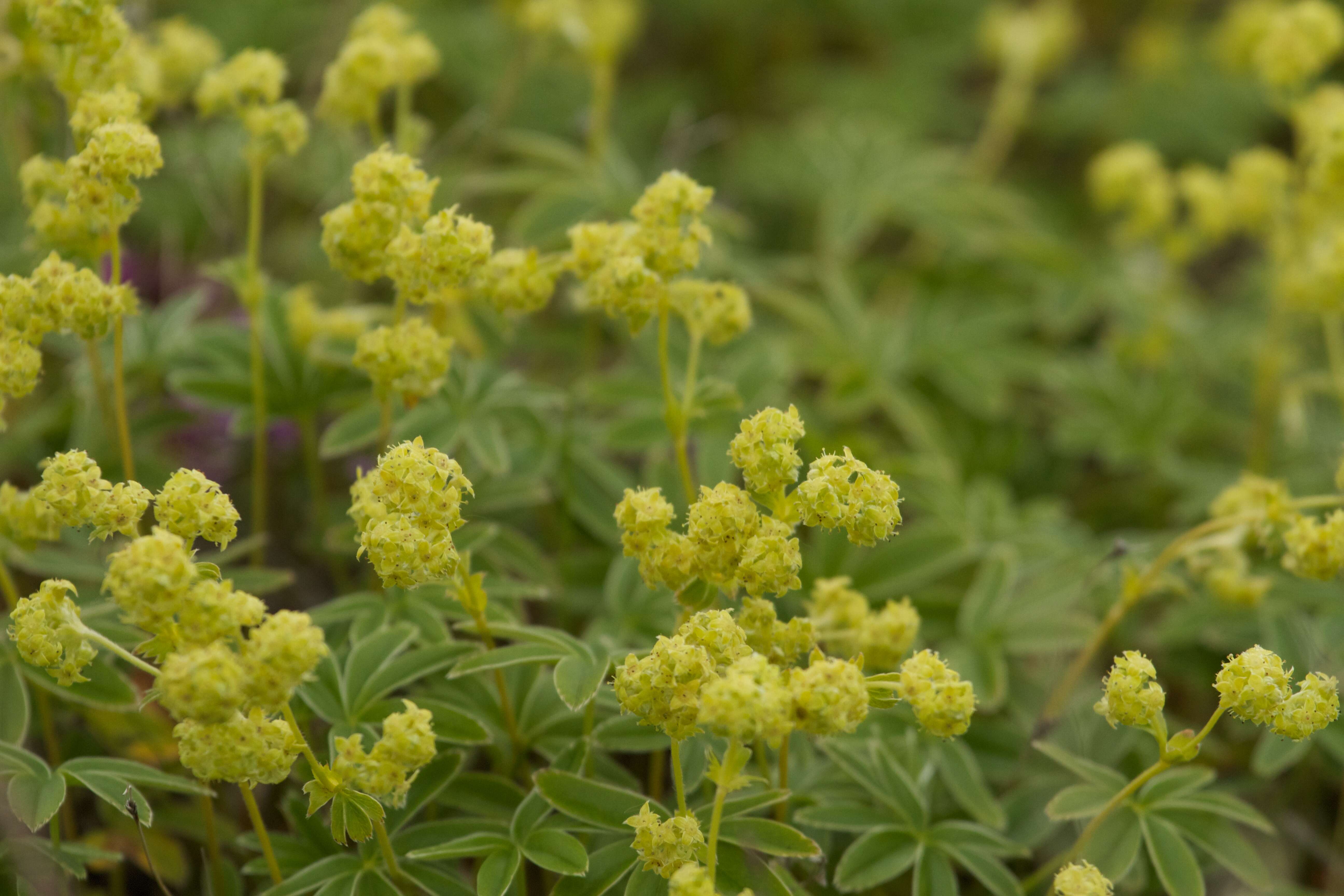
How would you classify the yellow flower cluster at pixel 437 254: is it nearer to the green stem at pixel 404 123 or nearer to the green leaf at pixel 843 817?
the green stem at pixel 404 123

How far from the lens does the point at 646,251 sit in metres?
1.69

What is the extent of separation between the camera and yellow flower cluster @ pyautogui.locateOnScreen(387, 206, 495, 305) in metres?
1.61

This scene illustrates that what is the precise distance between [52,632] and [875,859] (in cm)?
124

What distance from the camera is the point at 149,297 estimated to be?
122 inches

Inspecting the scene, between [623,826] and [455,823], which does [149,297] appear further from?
[623,826]

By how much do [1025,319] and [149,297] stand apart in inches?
94.4

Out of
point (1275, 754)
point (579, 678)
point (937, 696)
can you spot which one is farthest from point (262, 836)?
point (1275, 754)

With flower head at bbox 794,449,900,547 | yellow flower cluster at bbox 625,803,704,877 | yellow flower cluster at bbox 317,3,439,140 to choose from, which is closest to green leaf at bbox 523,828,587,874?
yellow flower cluster at bbox 625,803,704,877

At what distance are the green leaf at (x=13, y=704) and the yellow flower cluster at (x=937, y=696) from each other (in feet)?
4.40

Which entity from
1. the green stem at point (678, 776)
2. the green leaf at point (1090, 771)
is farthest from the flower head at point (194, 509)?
the green leaf at point (1090, 771)

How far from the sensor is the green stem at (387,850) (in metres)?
1.57

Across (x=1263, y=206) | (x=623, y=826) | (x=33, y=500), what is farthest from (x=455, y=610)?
(x=1263, y=206)

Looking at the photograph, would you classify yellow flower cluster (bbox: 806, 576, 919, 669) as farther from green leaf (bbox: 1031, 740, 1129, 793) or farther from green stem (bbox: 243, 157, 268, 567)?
green stem (bbox: 243, 157, 268, 567)

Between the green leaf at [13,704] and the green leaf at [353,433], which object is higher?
the green leaf at [353,433]
